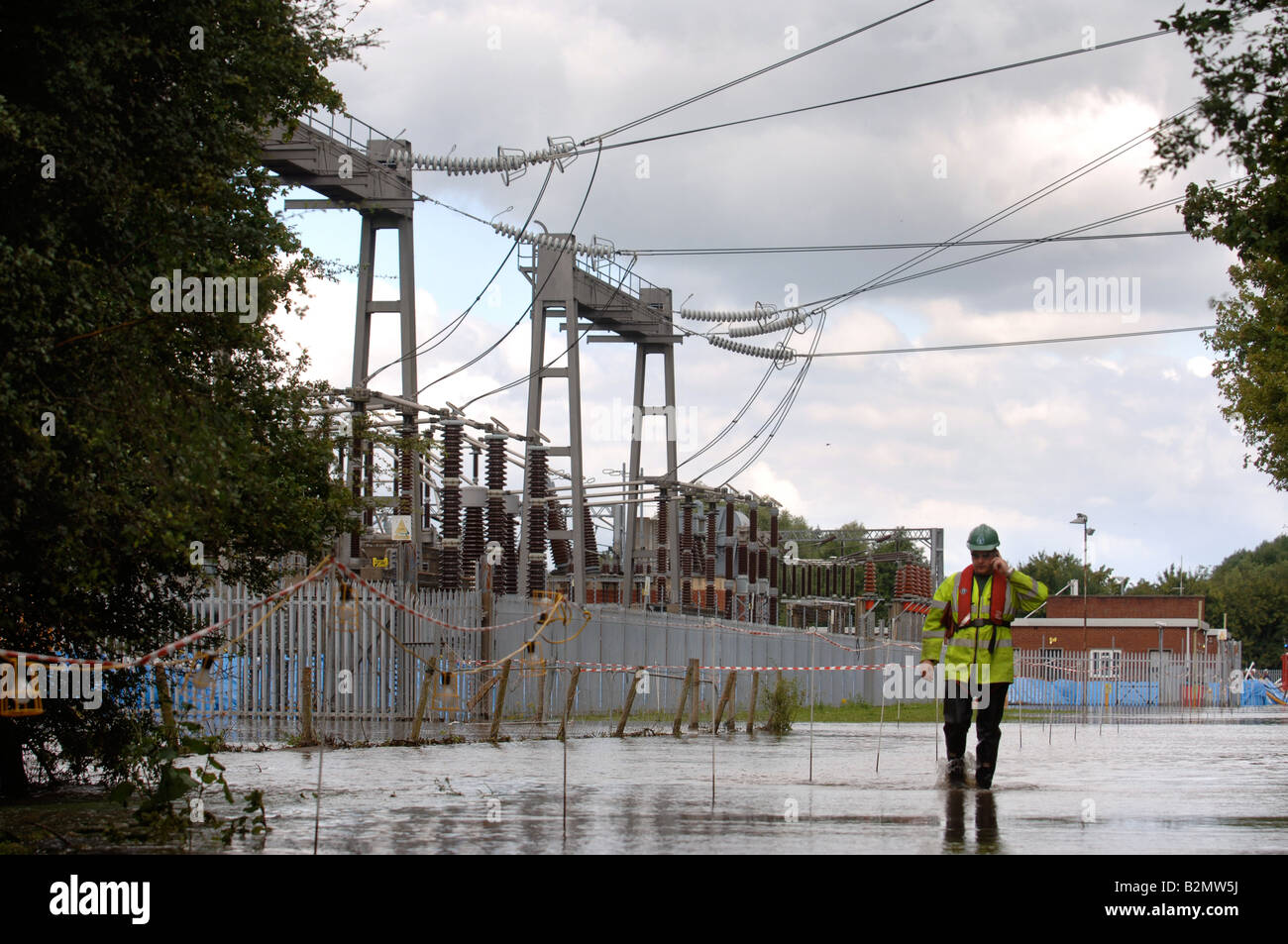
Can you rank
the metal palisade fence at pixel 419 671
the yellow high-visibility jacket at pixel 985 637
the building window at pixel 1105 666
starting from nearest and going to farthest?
the yellow high-visibility jacket at pixel 985 637 < the metal palisade fence at pixel 419 671 < the building window at pixel 1105 666

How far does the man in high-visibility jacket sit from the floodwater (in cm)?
57

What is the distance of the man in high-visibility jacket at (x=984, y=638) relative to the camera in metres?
13.1

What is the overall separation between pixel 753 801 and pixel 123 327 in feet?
17.9

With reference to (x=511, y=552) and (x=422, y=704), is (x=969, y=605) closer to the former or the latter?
(x=422, y=704)

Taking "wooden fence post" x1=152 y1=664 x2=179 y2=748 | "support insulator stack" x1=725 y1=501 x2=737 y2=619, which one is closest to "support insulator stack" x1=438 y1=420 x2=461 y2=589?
"wooden fence post" x1=152 y1=664 x2=179 y2=748

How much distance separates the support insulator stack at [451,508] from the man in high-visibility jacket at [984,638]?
2096 cm

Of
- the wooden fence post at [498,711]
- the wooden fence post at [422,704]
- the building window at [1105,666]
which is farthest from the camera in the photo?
the building window at [1105,666]

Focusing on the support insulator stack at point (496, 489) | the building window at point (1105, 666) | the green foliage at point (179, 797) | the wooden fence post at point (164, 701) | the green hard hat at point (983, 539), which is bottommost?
the building window at point (1105, 666)

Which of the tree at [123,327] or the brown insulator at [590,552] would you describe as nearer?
the tree at [123,327]

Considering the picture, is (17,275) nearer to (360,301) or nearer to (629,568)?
(360,301)

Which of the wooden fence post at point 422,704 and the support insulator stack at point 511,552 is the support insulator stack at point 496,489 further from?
the wooden fence post at point 422,704

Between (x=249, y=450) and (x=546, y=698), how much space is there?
1667cm

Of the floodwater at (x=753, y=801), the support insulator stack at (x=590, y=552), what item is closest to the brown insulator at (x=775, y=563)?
the support insulator stack at (x=590, y=552)

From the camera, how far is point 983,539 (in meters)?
13.1
